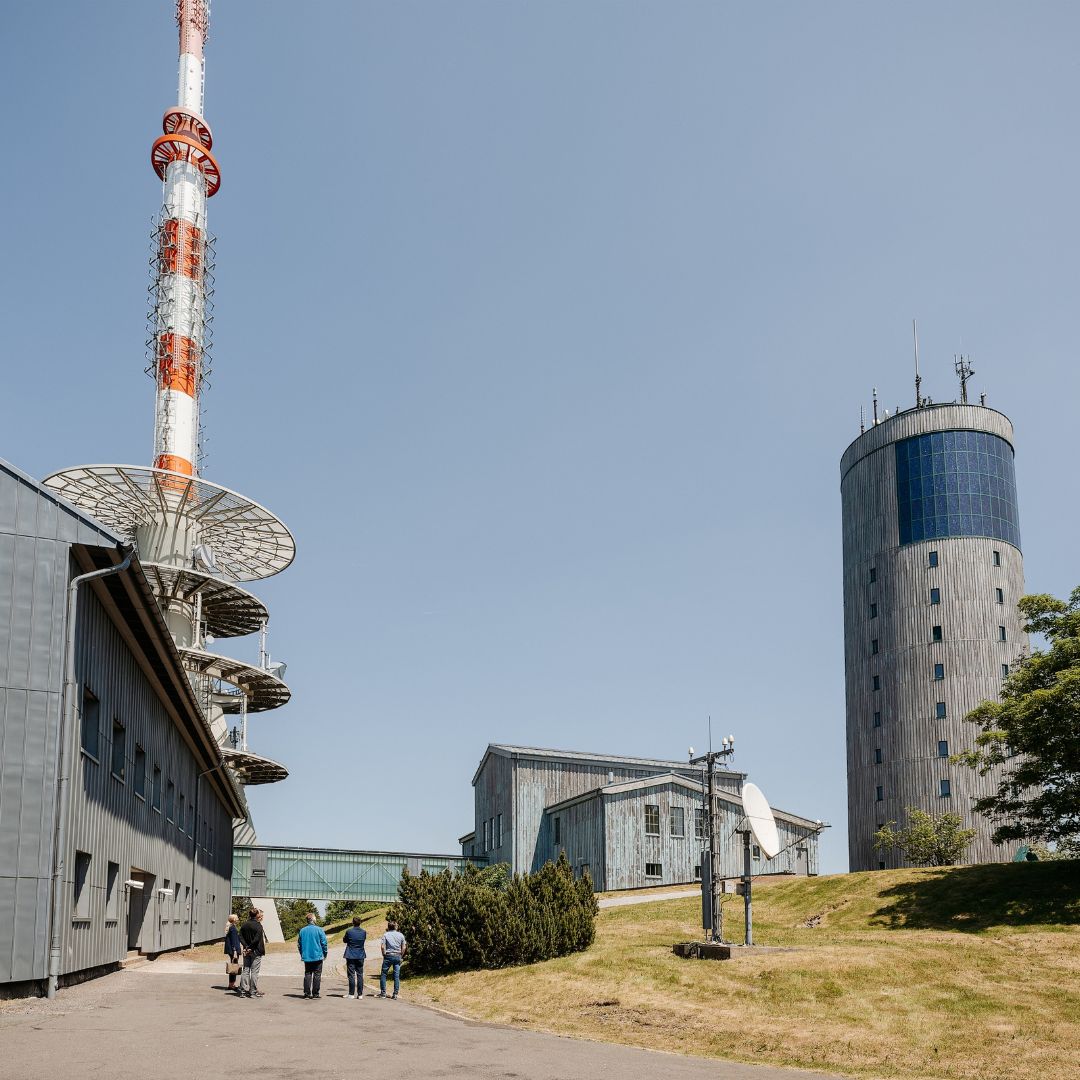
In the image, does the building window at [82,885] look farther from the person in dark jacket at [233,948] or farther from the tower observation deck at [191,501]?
the tower observation deck at [191,501]

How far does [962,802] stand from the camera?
64938 millimetres

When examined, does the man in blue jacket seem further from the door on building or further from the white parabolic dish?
the door on building

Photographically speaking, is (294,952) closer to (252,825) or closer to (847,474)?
(252,825)

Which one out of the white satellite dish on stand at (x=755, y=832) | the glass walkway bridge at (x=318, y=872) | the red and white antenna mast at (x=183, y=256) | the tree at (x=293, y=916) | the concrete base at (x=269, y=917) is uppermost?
the red and white antenna mast at (x=183, y=256)

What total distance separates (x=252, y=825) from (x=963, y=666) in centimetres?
4583

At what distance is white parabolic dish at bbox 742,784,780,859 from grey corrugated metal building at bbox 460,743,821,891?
24477 mm

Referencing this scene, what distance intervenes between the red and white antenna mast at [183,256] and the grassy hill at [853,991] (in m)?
45.2

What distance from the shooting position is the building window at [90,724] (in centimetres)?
2428

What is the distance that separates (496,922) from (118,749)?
1048cm

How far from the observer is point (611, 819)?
2367 inches

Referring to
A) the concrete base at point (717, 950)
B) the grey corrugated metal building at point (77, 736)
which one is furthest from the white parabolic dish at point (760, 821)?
the grey corrugated metal building at point (77, 736)

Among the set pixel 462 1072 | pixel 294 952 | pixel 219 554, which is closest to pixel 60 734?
pixel 462 1072

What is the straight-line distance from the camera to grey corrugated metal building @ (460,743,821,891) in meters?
60.1

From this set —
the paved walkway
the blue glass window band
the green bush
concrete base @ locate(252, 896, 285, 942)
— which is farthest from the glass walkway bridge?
the paved walkway
